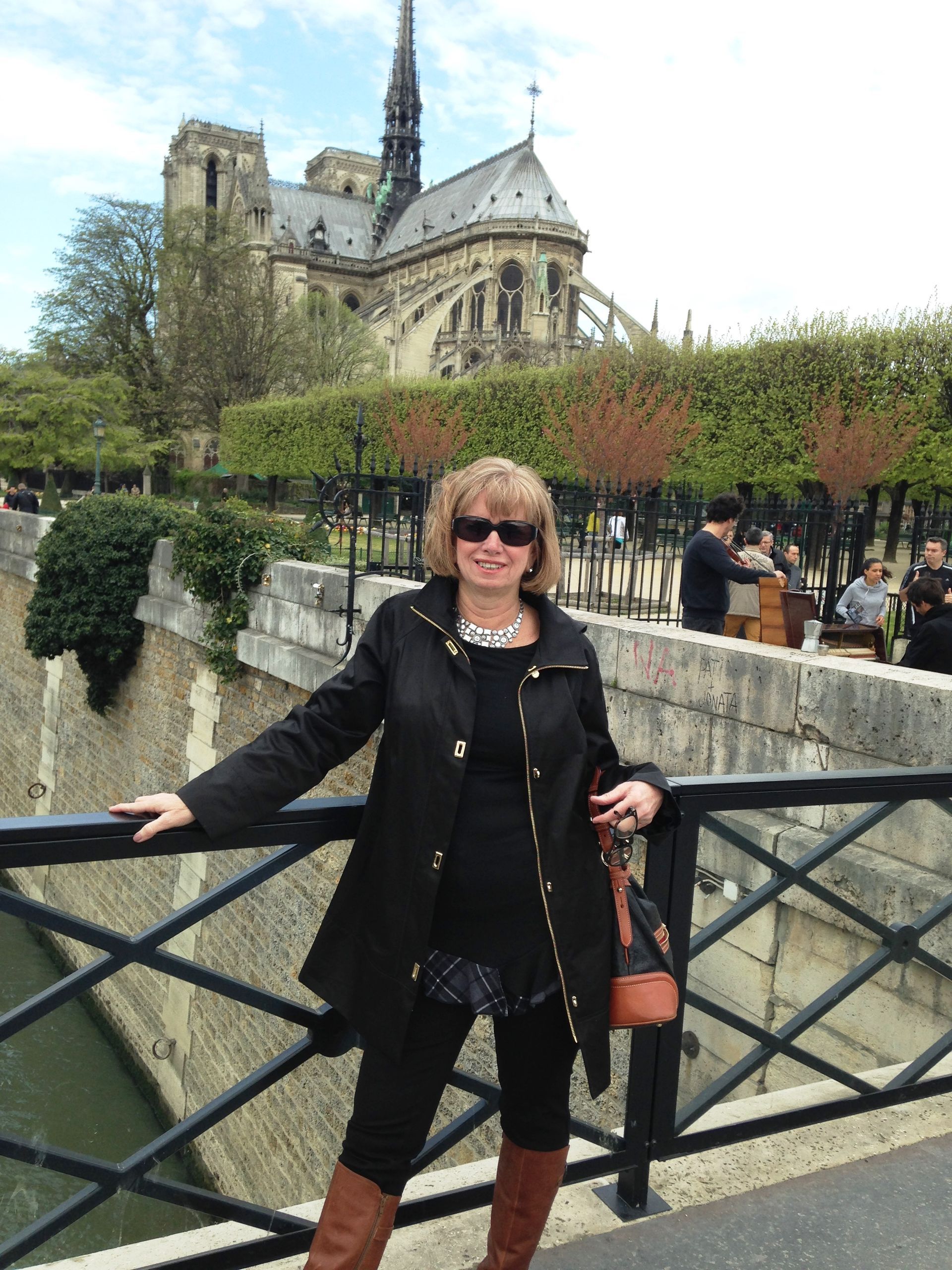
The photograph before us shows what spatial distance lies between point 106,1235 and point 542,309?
162 ft

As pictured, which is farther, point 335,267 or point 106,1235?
point 335,267

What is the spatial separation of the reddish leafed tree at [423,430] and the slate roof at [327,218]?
158 feet

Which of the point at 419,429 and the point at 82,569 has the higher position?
the point at 419,429

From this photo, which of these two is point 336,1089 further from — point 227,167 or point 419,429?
point 227,167

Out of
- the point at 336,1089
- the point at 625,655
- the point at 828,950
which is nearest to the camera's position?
the point at 828,950

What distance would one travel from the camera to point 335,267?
7000 cm

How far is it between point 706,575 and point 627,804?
5094 mm

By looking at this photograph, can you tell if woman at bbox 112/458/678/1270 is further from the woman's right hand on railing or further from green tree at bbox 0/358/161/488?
green tree at bbox 0/358/161/488

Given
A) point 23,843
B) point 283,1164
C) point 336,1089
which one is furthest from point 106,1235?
point 23,843

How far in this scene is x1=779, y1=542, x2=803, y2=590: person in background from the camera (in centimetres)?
1008

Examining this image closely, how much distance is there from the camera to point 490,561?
80.4 inches

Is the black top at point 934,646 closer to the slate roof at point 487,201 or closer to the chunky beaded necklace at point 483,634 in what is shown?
the chunky beaded necklace at point 483,634

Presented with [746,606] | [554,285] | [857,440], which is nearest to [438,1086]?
[746,606]

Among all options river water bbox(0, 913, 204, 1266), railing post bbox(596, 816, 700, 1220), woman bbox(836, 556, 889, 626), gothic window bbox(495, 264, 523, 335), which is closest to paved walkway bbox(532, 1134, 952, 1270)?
railing post bbox(596, 816, 700, 1220)
